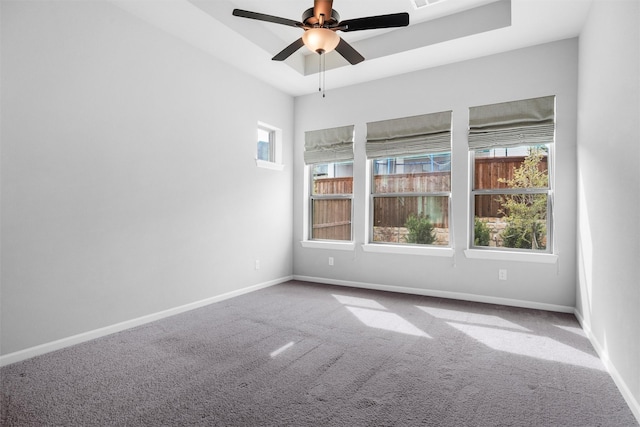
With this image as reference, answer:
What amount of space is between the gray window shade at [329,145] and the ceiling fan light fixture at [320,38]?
7.66ft

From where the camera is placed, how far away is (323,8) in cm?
229

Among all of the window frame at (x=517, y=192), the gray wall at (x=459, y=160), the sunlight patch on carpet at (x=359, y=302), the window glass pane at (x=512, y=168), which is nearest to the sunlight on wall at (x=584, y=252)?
the gray wall at (x=459, y=160)

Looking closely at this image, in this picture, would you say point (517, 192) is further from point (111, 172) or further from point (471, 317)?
point (111, 172)

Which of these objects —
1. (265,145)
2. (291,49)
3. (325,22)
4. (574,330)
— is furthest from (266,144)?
(574,330)

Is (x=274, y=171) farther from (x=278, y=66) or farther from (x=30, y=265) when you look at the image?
(x=30, y=265)

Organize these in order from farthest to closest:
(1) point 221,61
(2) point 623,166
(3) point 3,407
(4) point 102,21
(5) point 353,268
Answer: (5) point 353,268
(1) point 221,61
(4) point 102,21
(2) point 623,166
(3) point 3,407

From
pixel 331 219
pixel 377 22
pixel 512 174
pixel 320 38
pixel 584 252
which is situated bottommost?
pixel 584 252

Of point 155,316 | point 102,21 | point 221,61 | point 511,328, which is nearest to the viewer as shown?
point 102,21

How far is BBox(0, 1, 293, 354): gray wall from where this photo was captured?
2465 mm

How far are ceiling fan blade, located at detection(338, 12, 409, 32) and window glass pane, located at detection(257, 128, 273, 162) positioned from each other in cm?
266

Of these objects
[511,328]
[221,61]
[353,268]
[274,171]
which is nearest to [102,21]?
[221,61]

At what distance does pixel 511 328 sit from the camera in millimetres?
3113

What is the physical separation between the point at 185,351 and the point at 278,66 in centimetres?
334

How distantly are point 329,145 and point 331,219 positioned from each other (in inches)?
42.9
